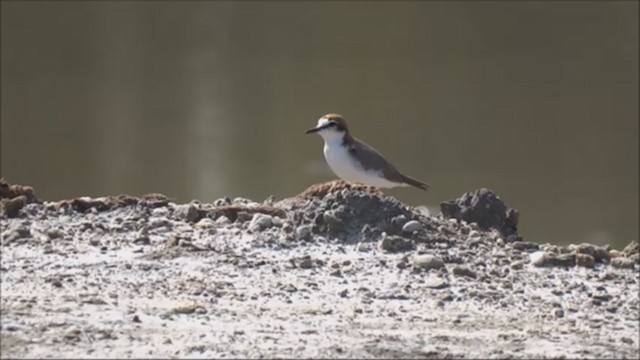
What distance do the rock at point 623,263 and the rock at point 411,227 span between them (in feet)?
2.89

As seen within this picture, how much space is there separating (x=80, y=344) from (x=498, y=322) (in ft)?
5.55

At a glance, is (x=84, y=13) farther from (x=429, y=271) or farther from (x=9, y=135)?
(x=429, y=271)

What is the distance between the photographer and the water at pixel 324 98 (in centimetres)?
2156

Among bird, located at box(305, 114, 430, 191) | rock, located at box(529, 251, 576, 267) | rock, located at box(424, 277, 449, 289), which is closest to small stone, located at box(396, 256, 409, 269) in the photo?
rock, located at box(424, 277, 449, 289)

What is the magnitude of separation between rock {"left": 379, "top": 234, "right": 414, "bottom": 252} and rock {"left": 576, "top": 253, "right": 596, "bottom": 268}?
0.74 meters

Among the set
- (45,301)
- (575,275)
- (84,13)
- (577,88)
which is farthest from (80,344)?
(84,13)

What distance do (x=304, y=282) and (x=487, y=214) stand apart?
5.67 feet

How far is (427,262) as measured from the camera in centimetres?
736

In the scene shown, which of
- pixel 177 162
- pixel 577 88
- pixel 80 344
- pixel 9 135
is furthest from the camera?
pixel 577 88

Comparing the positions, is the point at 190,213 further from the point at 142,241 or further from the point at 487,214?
the point at 487,214

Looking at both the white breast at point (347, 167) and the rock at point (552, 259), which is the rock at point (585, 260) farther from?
the white breast at point (347, 167)

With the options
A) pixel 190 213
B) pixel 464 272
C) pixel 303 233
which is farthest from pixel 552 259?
pixel 190 213

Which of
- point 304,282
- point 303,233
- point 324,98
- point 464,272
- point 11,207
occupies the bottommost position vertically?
point 304,282

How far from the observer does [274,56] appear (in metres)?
30.9
